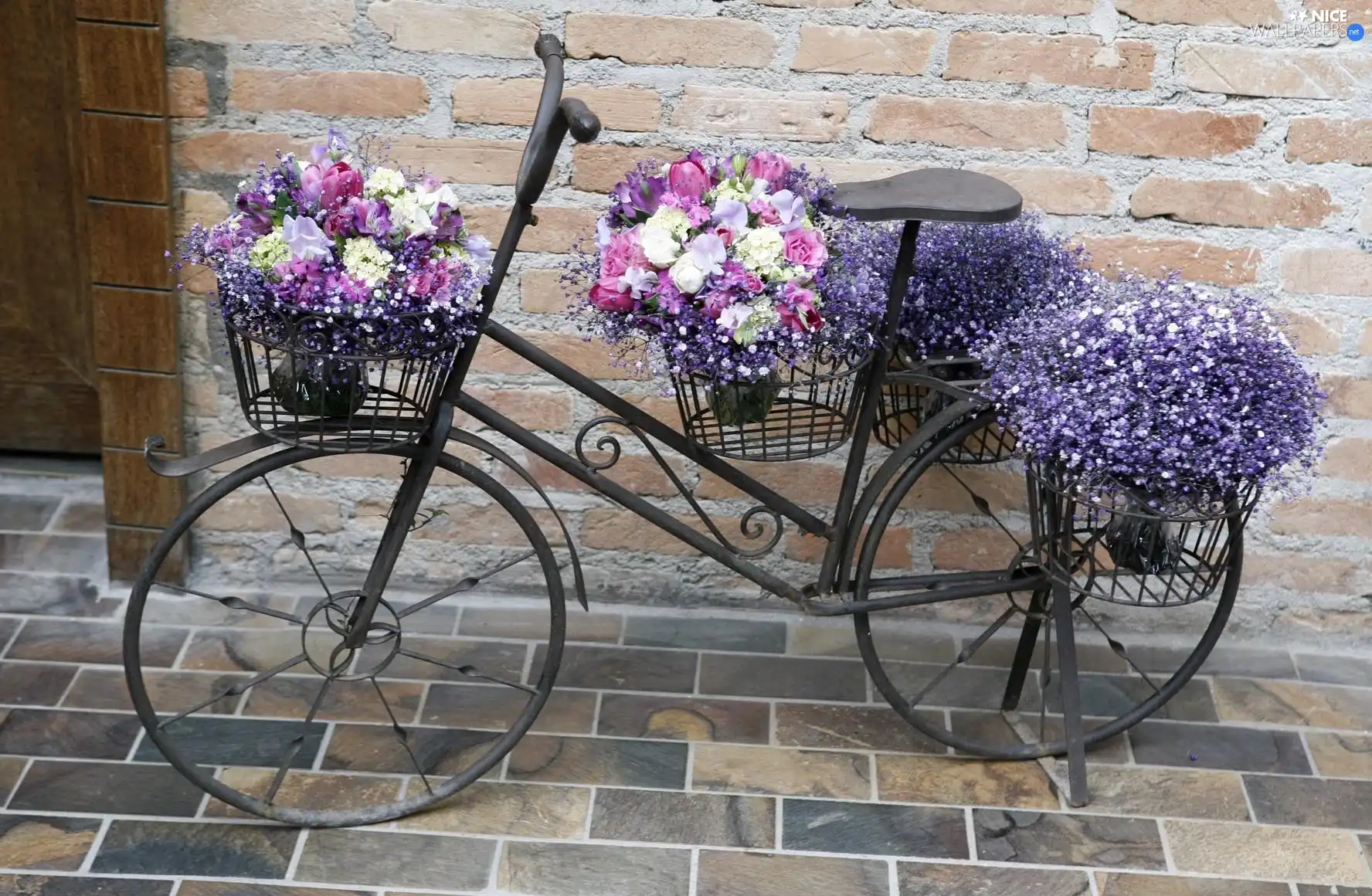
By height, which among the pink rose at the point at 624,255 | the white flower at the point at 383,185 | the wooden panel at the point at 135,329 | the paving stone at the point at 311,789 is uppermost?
the white flower at the point at 383,185

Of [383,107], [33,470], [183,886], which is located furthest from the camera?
[33,470]

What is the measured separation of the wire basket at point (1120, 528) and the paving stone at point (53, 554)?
2.02m

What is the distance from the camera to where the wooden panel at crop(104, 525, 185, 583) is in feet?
10.7

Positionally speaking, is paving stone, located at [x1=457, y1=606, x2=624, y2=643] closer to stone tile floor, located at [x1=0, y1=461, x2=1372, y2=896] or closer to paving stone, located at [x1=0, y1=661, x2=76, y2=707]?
stone tile floor, located at [x1=0, y1=461, x2=1372, y2=896]

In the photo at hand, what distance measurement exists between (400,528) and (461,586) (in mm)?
195

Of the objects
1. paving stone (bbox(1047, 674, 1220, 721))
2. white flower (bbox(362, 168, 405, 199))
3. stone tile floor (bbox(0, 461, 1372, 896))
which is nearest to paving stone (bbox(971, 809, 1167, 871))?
stone tile floor (bbox(0, 461, 1372, 896))

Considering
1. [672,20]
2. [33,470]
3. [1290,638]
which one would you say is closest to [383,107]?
[672,20]

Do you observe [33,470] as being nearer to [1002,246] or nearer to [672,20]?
[672,20]

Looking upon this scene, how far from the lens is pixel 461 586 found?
277cm

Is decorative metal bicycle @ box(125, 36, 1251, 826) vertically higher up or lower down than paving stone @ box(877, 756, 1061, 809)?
higher up

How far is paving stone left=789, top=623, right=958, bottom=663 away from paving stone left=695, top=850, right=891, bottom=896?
0.65m

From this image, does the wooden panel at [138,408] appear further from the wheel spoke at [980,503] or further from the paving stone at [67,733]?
the wheel spoke at [980,503]

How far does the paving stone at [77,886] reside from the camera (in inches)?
99.1

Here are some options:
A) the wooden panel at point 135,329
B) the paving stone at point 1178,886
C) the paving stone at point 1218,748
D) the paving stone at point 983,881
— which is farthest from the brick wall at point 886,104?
the paving stone at point 983,881
